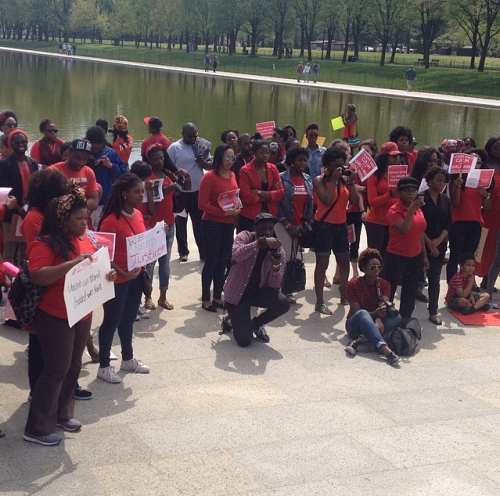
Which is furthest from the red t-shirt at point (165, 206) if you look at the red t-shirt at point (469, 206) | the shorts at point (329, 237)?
the red t-shirt at point (469, 206)

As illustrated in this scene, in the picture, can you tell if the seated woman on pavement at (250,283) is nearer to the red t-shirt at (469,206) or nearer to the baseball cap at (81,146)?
the baseball cap at (81,146)

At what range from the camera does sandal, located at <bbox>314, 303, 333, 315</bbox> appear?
9.12 m

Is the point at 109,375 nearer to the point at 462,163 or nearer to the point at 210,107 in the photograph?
the point at 462,163

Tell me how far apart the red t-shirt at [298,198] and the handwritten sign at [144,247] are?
2.91 meters

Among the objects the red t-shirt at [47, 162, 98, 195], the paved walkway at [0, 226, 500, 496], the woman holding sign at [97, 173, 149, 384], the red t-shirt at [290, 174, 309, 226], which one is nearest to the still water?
the red t-shirt at [290, 174, 309, 226]

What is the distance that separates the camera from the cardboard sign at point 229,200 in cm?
870

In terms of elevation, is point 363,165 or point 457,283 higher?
point 363,165

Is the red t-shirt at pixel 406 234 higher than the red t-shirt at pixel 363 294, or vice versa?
the red t-shirt at pixel 406 234

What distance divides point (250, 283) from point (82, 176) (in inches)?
77.3

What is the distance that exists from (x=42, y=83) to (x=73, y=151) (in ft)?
138

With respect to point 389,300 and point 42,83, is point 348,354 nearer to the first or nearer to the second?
point 389,300

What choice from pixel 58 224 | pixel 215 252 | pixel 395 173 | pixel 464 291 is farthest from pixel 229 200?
pixel 58 224

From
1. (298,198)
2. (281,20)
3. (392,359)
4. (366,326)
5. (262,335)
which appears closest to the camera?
(392,359)

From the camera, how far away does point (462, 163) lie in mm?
9281
